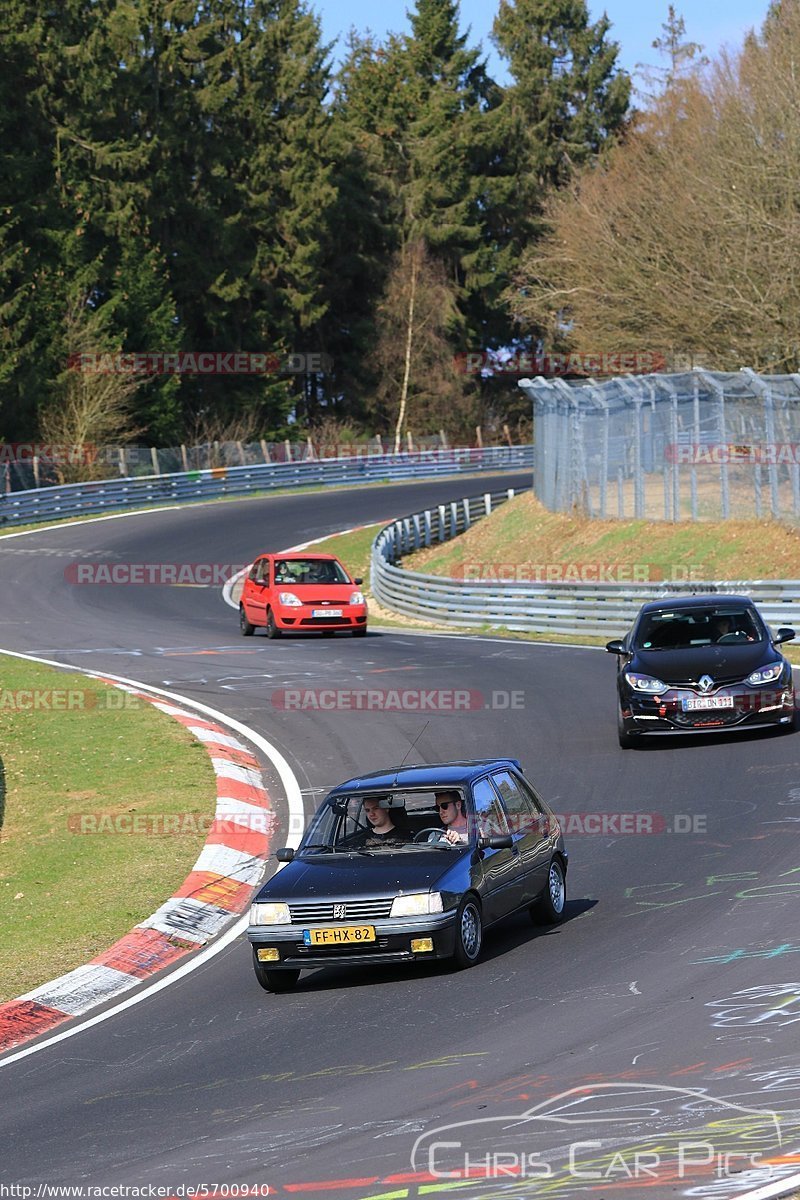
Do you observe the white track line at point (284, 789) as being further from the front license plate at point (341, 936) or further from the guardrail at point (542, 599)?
Answer: the guardrail at point (542, 599)

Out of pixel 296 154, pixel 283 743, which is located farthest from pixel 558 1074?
pixel 296 154

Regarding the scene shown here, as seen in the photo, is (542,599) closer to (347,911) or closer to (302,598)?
(302,598)

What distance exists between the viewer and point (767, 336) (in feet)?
144

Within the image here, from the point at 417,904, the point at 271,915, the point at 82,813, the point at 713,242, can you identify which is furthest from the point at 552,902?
the point at 713,242

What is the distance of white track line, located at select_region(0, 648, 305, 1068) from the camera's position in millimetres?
9625

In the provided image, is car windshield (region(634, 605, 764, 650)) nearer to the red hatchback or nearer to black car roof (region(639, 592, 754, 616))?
black car roof (region(639, 592, 754, 616))

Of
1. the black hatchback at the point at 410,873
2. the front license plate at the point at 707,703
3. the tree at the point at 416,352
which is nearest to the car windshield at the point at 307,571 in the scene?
the front license plate at the point at 707,703

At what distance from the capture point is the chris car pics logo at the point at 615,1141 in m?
6.23

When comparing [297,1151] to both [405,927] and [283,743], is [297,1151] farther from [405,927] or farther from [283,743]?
[283,743]

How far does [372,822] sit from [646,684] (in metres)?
7.00

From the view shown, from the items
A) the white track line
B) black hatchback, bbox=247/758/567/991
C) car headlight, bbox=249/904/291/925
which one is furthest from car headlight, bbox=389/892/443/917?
the white track line

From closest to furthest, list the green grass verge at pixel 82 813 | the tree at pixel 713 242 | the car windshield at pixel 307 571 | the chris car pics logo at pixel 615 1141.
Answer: the chris car pics logo at pixel 615 1141
the green grass verge at pixel 82 813
the car windshield at pixel 307 571
the tree at pixel 713 242

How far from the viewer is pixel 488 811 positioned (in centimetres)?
1105

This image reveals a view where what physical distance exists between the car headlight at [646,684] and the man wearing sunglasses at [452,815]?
6.82 meters
